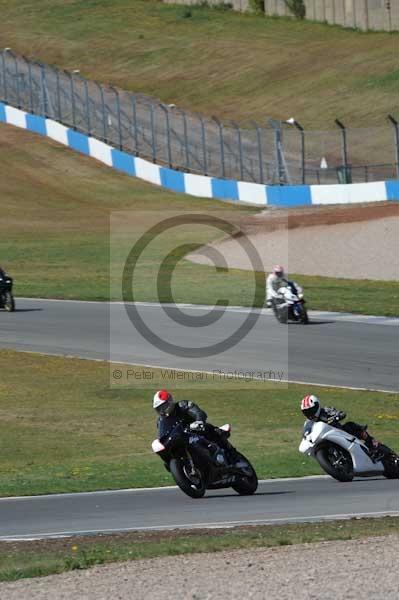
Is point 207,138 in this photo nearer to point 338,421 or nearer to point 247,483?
point 338,421

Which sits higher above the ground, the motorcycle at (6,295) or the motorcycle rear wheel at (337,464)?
the motorcycle at (6,295)

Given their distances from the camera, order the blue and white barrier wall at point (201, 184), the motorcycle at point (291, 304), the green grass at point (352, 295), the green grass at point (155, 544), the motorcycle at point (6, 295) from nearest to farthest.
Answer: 1. the green grass at point (155, 544)
2. the motorcycle at point (291, 304)
3. the green grass at point (352, 295)
4. the motorcycle at point (6, 295)
5. the blue and white barrier wall at point (201, 184)

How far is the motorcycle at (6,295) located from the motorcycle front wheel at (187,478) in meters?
16.3

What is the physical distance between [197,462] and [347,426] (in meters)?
2.20

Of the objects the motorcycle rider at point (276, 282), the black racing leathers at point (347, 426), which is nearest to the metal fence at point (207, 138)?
the motorcycle rider at point (276, 282)

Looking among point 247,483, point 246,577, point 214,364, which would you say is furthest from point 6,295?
point 246,577

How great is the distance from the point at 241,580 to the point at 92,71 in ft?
212

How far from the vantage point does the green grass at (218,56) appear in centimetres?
6103

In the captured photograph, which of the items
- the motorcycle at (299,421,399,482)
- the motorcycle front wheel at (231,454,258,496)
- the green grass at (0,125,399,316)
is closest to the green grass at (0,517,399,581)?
the motorcycle front wheel at (231,454,258,496)

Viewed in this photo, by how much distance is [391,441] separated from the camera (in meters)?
17.8

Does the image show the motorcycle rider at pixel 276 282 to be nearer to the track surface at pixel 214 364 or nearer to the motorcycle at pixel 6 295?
the track surface at pixel 214 364

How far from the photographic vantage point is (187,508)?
1349 centimetres

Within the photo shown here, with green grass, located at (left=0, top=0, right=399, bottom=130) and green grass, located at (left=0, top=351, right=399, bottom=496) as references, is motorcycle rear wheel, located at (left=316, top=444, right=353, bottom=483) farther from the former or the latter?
green grass, located at (left=0, top=0, right=399, bottom=130)

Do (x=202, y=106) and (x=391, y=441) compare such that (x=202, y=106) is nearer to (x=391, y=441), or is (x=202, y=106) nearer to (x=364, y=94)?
(x=364, y=94)
